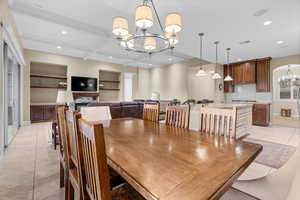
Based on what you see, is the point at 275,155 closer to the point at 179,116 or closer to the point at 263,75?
the point at 179,116

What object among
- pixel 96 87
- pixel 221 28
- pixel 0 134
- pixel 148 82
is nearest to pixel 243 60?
pixel 221 28

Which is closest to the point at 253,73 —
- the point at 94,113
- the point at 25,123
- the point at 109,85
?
the point at 94,113

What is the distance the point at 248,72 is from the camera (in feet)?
20.8

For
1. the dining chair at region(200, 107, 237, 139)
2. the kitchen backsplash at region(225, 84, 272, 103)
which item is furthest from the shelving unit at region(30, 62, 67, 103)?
the kitchen backsplash at region(225, 84, 272, 103)

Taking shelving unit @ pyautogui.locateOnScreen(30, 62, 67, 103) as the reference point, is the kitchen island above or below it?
below

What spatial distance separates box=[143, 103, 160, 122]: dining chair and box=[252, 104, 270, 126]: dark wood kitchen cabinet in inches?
206

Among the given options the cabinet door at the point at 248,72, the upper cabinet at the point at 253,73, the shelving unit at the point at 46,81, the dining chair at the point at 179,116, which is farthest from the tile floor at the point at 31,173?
the shelving unit at the point at 46,81

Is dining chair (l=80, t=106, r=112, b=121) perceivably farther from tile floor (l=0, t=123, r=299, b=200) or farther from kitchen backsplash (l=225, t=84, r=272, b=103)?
kitchen backsplash (l=225, t=84, r=272, b=103)

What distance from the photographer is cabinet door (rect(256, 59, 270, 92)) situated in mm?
5875

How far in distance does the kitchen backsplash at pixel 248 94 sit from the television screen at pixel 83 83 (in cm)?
668

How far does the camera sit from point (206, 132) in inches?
64.5

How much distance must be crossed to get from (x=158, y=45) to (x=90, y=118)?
384 centimetres

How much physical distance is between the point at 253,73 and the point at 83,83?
301 inches

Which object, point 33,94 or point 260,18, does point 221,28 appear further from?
point 33,94
